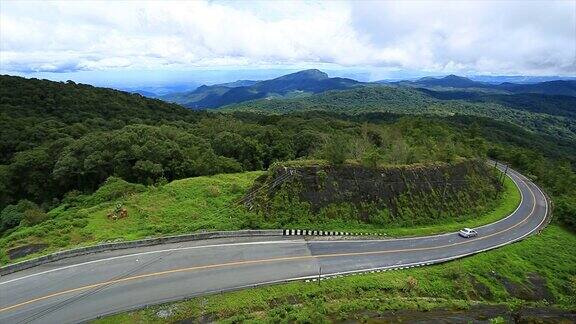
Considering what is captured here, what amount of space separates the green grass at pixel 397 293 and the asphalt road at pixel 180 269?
1.10m

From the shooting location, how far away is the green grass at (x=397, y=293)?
20156 mm

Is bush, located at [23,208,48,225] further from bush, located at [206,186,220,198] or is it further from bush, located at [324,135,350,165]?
bush, located at [324,135,350,165]

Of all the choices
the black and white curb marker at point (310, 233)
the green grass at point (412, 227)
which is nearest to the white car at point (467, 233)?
the green grass at point (412, 227)

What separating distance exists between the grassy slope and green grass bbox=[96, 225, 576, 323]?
5.98 metres

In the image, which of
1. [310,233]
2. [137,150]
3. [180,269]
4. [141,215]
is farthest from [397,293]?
[137,150]

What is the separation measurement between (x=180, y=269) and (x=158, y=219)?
7.66 meters

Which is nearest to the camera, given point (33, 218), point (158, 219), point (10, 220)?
point (158, 219)

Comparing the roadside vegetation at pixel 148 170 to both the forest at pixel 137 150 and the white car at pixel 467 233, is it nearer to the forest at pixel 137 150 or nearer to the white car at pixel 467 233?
the forest at pixel 137 150

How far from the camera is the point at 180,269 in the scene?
23.7 meters

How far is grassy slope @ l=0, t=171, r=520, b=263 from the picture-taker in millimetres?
27016

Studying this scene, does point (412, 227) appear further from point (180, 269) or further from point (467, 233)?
point (180, 269)

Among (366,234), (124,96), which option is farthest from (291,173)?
(124,96)

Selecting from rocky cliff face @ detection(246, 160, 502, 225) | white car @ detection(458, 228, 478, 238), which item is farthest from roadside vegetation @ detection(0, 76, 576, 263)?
white car @ detection(458, 228, 478, 238)

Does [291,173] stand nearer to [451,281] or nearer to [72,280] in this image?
[451,281]
